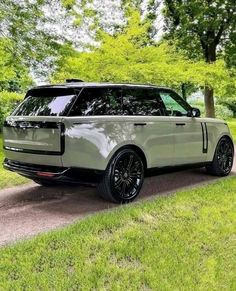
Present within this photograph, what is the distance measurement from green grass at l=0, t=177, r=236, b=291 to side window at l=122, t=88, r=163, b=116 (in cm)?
161

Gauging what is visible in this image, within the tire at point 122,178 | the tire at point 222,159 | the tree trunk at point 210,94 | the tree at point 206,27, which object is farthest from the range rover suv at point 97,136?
the tree trunk at point 210,94

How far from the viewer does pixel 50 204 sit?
5.78 m

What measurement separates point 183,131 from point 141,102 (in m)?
0.99

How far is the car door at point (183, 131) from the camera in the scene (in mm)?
6781

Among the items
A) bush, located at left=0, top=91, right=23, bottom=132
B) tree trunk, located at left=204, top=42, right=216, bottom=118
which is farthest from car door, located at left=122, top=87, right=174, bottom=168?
tree trunk, located at left=204, top=42, right=216, bottom=118

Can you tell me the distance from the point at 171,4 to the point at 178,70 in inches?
436

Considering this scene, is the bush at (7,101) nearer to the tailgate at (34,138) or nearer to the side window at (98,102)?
the tailgate at (34,138)

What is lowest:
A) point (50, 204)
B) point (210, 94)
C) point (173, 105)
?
point (50, 204)

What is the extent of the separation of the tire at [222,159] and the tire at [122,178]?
7.43 ft

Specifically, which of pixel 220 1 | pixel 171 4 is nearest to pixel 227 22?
pixel 220 1

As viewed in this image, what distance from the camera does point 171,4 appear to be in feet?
74.6

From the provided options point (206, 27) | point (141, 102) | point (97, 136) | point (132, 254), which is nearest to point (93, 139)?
point (97, 136)

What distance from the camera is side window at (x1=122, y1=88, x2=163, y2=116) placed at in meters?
6.21

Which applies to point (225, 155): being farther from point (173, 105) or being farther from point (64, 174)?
point (64, 174)
